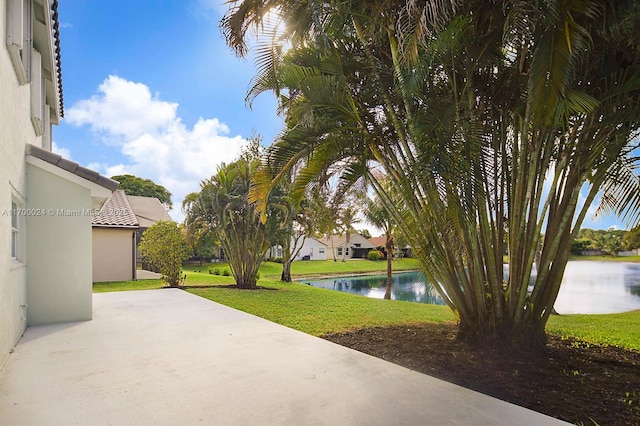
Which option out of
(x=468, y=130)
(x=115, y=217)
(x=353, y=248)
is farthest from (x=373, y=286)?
(x=353, y=248)

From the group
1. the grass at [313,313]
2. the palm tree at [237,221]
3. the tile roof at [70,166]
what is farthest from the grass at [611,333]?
the palm tree at [237,221]

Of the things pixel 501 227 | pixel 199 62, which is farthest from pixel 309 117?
pixel 199 62

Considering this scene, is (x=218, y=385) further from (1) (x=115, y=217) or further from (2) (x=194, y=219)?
(1) (x=115, y=217)

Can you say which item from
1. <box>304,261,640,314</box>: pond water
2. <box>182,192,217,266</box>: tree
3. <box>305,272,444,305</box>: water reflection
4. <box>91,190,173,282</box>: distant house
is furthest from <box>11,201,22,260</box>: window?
<box>305,272,444,305</box>: water reflection

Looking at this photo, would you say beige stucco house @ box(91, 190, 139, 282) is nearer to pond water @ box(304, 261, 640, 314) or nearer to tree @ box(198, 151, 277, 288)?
tree @ box(198, 151, 277, 288)

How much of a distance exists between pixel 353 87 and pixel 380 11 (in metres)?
1.79

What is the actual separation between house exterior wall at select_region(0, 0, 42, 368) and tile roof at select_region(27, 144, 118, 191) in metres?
0.40

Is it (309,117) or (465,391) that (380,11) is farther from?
(465,391)

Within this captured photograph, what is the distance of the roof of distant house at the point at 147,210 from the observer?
2577cm

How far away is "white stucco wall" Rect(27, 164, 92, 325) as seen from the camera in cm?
686

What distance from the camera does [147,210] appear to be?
90.3 feet

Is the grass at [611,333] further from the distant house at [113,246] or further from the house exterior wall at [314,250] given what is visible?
the house exterior wall at [314,250]

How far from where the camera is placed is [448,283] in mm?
5809

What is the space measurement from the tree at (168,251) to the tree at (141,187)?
2601 centimetres
